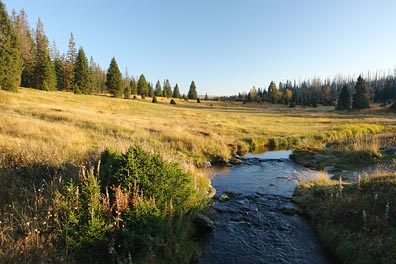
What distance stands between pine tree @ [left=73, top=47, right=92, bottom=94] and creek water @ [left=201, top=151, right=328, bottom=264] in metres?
61.6

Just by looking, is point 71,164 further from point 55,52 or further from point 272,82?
point 272,82

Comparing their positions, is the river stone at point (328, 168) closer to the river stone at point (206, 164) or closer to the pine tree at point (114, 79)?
the river stone at point (206, 164)

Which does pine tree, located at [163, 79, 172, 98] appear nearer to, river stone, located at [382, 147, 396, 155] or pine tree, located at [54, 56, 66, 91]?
pine tree, located at [54, 56, 66, 91]

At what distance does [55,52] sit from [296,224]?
8475 cm

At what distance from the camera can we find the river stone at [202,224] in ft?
23.1

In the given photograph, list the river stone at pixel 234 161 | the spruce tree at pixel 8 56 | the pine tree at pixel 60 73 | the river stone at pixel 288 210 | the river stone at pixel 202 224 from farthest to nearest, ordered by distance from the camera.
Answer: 1. the pine tree at pixel 60 73
2. the spruce tree at pixel 8 56
3. the river stone at pixel 234 161
4. the river stone at pixel 288 210
5. the river stone at pixel 202 224

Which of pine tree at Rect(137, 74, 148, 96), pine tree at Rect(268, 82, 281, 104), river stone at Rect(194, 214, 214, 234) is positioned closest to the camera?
river stone at Rect(194, 214, 214, 234)

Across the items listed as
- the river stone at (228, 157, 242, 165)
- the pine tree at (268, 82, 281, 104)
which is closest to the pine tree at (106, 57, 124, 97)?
the river stone at (228, 157, 242, 165)

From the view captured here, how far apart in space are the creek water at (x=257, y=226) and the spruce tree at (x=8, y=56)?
4425 cm

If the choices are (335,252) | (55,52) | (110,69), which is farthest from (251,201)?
(55,52)

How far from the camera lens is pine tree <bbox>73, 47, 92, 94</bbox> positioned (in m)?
62.1

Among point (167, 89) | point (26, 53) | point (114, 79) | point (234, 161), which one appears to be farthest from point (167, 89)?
point (234, 161)

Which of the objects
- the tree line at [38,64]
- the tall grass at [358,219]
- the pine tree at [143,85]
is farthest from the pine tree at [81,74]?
the tall grass at [358,219]

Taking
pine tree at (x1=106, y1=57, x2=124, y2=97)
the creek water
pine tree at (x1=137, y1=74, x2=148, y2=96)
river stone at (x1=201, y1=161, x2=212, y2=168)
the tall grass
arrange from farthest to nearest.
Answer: pine tree at (x1=137, y1=74, x2=148, y2=96) → pine tree at (x1=106, y1=57, x2=124, y2=97) → river stone at (x1=201, y1=161, x2=212, y2=168) → the creek water → the tall grass
